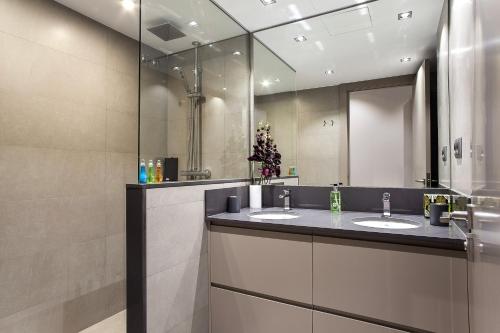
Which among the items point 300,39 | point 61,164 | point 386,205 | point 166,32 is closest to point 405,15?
point 300,39

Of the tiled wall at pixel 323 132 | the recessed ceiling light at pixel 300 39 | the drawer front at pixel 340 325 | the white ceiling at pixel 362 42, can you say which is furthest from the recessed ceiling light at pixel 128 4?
the drawer front at pixel 340 325

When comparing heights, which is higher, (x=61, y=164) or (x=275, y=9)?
(x=275, y=9)

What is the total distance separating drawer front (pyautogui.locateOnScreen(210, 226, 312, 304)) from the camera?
149cm

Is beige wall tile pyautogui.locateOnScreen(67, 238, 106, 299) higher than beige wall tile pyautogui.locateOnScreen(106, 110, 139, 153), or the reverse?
beige wall tile pyautogui.locateOnScreen(106, 110, 139, 153)

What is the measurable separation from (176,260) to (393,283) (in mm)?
1086

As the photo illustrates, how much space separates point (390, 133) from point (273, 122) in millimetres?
875

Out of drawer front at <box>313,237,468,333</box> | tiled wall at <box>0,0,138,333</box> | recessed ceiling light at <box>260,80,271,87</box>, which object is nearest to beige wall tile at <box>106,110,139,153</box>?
tiled wall at <box>0,0,138,333</box>

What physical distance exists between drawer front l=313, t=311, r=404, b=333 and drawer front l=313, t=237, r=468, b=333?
0.14 ft

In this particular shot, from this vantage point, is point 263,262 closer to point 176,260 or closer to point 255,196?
point 176,260

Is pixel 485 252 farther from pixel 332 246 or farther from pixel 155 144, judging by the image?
pixel 155 144

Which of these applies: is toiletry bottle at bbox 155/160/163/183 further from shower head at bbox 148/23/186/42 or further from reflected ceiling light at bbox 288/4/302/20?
reflected ceiling light at bbox 288/4/302/20

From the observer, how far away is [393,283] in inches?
50.3

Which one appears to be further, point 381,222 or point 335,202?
point 335,202

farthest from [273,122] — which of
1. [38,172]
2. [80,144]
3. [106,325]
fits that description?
[106,325]
